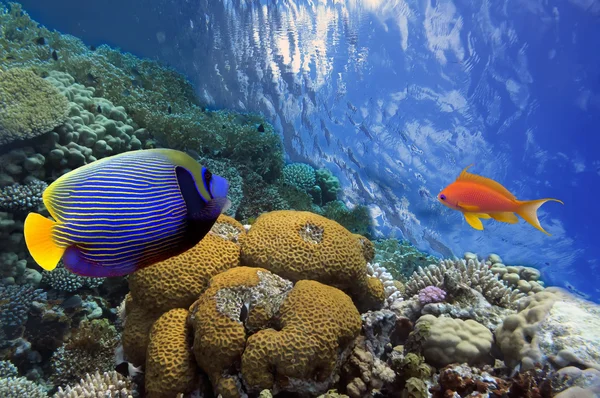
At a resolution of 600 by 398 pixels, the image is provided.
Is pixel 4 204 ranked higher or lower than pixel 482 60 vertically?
lower

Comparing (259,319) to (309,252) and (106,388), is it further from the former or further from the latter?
(106,388)

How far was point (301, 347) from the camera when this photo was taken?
2795 mm

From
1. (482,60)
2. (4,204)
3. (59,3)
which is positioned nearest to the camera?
(4,204)

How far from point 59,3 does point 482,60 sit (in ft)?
118

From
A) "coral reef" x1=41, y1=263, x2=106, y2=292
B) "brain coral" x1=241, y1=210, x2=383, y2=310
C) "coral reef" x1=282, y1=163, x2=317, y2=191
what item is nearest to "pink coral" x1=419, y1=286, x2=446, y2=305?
"brain coral" x1=241, y1=210, x2=383, y2=310

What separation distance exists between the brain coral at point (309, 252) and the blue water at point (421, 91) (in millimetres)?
14336

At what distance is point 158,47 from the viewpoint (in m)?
21.3

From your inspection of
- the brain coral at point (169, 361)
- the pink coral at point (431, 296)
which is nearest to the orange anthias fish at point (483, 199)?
the pink coral at point (431, 296)

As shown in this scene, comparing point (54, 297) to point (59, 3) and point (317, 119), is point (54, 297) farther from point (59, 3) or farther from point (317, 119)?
point (59, 3)

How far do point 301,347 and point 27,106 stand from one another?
242 inches

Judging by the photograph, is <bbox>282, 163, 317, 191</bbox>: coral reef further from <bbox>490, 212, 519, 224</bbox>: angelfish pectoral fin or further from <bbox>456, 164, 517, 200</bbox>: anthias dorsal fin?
<bbox>490, 212, 519, 224</bbox>: angelfish pectoral fin

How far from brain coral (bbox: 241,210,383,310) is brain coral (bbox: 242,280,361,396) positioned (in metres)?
0.51

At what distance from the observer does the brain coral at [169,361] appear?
2.95 m

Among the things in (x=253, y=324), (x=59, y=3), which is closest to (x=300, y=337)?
(x=253, y=324)
